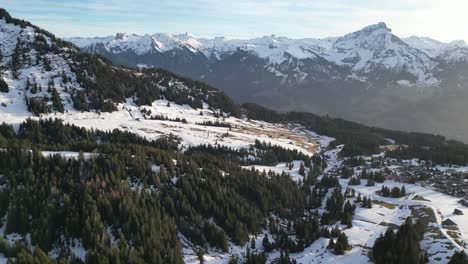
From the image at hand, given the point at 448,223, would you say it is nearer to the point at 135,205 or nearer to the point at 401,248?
the point at 401,248

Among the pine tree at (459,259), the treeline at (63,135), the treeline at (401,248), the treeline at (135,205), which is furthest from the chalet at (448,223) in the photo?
the treeline at (63,135)

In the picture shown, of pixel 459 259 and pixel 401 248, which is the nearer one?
pixel 459 259

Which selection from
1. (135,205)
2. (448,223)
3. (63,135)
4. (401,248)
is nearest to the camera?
(401,248)

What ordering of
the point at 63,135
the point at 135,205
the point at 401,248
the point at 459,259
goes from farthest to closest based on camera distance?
the point at 63,135 → the point at 135,205 → the point at 401,248 → the point at 459,259

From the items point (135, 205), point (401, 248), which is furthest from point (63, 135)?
point (401, 248)

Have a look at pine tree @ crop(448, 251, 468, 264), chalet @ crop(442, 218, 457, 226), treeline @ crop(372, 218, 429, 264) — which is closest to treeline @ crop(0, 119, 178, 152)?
treeline @ crop(372, 218, 429, 264)

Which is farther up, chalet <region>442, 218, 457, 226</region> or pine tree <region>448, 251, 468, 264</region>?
pine tree <region>448, 251, 468, 264</region>

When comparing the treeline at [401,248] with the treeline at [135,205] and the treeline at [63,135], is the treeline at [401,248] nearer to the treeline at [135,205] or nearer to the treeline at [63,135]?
the treeline at [135,205]

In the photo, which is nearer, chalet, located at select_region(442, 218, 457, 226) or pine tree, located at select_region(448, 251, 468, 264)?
pine tree, located at select_region(448, 251, 468, 264)

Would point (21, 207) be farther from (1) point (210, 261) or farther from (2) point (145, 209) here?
(1) point (210, 261)

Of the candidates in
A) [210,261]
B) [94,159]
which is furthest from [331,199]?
[94,159]

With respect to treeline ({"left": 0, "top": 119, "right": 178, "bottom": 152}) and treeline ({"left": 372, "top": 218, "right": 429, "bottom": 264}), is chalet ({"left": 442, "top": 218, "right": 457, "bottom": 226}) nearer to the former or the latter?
treeline ({"left": 372, "top": 218, "right": 429, "bottom": 264})
